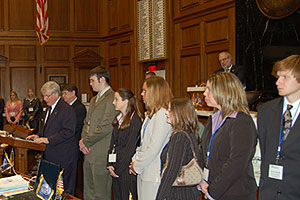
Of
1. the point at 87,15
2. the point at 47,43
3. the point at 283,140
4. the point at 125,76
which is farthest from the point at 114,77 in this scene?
the point at 283,140

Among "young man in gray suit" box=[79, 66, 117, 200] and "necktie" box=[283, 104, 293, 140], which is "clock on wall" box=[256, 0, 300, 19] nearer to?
"young man in gray suit" box=[79, 66, 117, 200]

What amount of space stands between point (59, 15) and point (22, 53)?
1586 mm

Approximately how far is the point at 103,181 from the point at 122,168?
60 cm

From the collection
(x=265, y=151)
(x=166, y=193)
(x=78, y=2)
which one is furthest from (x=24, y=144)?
(x=78, y=2)

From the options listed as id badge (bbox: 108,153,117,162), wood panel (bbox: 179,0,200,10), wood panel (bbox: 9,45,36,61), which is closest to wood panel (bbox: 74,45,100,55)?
wood panel (bbox: 9,45,36,61)

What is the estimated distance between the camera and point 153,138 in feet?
9.80

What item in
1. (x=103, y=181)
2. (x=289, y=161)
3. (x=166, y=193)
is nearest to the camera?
(x=289, y=161)

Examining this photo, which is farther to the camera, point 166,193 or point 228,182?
point 166,193

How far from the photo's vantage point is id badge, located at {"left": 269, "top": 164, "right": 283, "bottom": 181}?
2.24 m

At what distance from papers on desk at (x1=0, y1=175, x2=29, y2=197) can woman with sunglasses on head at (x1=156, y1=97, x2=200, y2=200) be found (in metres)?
1.00

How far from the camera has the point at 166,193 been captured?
2576 mm

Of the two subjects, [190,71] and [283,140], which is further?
[190,71]

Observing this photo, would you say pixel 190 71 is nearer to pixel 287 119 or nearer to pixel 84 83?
pixel 84 83

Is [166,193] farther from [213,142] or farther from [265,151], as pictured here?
[265,151]
